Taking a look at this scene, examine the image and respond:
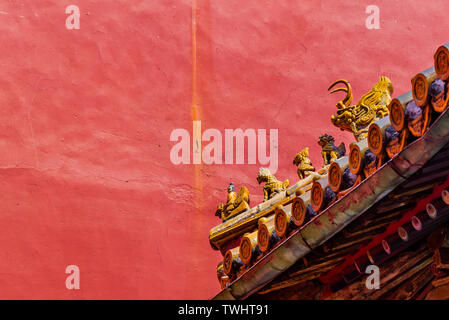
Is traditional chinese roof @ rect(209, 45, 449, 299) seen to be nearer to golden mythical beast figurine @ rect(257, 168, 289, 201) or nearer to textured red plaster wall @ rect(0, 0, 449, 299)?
golden mythical beast figurine @ rect(257, 168, 289, 201)

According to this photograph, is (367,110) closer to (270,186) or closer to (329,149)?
(329,149)

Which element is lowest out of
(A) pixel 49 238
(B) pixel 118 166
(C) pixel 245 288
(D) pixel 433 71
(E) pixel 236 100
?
(C) pixel 245 288

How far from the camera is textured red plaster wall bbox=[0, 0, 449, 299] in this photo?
7934mm

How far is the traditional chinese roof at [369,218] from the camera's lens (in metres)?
3.90

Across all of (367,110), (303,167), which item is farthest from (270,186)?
(367,110)

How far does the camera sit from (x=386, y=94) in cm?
574

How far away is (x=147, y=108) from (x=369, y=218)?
4.10 meters

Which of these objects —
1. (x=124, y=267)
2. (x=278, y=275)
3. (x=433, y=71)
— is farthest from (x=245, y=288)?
(x=124, y=267)

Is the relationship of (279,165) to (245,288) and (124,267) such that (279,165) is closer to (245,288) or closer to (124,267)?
(124,267)

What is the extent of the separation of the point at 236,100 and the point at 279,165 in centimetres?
70

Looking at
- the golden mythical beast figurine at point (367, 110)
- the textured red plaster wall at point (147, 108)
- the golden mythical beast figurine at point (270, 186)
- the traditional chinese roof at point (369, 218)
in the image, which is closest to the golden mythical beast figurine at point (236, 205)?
the golden mythical beast figurine at point (270, 186)

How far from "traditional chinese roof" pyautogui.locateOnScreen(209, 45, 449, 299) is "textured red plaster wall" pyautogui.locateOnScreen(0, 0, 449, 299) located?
87.7 inches

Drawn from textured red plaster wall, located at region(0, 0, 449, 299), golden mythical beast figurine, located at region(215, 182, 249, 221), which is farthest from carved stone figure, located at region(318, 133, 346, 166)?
textured red plaster wall, located at region(0, 0, 449, 299)

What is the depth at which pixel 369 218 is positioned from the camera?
4.61 m
